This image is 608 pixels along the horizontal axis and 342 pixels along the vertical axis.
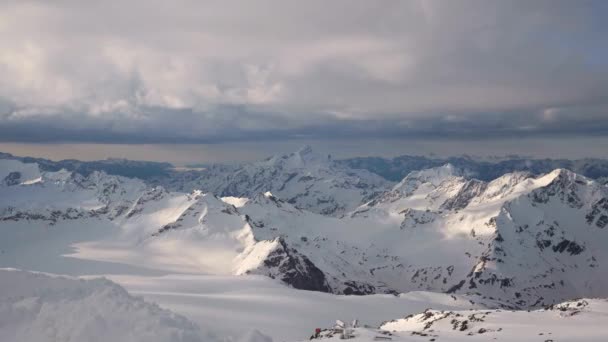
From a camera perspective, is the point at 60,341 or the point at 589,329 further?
the point at 589,329

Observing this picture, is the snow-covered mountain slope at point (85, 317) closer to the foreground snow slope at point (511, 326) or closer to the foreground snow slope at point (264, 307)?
the foreground snow slope at point (264, 307)

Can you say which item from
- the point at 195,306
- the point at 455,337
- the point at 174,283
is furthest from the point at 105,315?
the point at 174,283

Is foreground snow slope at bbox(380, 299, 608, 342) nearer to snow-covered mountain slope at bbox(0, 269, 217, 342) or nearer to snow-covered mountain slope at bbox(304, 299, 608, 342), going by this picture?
snow-covered mountain slope at bbox(304, 299, 608, 342)

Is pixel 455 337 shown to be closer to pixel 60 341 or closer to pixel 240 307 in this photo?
pixel 60 341

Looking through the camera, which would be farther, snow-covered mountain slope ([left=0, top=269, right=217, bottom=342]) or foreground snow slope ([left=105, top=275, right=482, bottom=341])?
foreground snow slope ([left=105, top=275, right=482, bottom=341])

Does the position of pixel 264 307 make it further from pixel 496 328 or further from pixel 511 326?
pixel 511 326

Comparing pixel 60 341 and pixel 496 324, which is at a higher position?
pixel 60 341

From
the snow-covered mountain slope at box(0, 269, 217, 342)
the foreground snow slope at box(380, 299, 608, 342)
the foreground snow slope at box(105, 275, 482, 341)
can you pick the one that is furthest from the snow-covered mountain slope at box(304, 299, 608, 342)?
the snow-covered mountain slope at box(0, 269, 217, 342)
